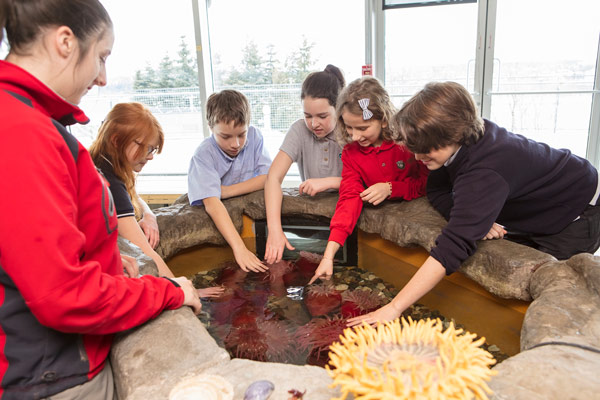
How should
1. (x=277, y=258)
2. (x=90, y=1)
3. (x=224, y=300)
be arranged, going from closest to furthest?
(x=90, y=1)
(x=224, y=300)
(x=277, y=258)

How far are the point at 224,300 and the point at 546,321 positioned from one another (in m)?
1.37

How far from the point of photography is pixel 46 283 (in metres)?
0.86

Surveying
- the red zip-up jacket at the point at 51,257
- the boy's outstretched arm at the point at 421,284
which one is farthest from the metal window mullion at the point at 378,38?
the red zip-up jacket at the point at 51,257

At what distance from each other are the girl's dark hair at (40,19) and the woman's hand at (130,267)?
79cm

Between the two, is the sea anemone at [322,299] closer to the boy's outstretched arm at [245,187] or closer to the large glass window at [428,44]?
the boy's outstretched arm at [245,187]

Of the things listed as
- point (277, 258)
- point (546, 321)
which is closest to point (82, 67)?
point (546, 321)

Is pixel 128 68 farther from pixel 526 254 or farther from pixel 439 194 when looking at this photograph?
pixel 526 254

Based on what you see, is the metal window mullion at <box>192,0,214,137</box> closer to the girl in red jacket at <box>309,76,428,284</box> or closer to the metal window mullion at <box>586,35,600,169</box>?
the girl in red jacket at <box>309,76,428,284</box>

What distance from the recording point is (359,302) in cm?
198

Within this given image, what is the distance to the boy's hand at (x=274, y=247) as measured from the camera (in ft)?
7.80

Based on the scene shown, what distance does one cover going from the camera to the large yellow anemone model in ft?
2.31

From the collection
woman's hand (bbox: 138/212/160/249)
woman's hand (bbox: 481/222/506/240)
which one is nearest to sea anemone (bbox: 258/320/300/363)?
woman's hand (bbox: 138/212/160/249)

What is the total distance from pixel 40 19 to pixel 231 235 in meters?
1.60

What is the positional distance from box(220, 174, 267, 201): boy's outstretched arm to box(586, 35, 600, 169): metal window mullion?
3893 mm
